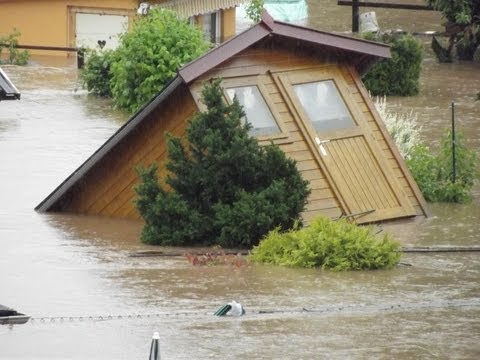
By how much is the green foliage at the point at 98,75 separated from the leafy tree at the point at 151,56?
88.8 inches

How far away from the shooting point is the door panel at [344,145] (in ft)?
59.4

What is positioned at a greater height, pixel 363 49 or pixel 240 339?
pixel 363 49

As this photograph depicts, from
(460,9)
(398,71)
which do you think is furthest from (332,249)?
(460,9)

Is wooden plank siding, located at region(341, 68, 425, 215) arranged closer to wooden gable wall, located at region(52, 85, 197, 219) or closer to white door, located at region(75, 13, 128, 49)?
wooden gable wall, located at region(52, 85, 197, 219)

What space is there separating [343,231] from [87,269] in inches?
99.7

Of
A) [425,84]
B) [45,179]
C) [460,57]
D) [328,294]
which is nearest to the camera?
[328,294]

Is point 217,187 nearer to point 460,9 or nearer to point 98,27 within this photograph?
point 460,9

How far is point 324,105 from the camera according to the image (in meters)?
18.6

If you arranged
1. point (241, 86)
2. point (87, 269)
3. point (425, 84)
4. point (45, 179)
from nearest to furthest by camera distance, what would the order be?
point (87, 269)
point (241, 86)
point (45, 179)
point (425, 84)

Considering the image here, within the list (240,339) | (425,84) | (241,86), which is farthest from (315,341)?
(425,84)

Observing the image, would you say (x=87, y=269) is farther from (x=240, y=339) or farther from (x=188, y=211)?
(x=240, y=339)

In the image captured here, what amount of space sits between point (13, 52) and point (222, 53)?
1969 centimetres

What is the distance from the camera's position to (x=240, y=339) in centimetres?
1206

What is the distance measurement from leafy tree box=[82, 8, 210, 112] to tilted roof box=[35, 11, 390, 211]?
288 inches
